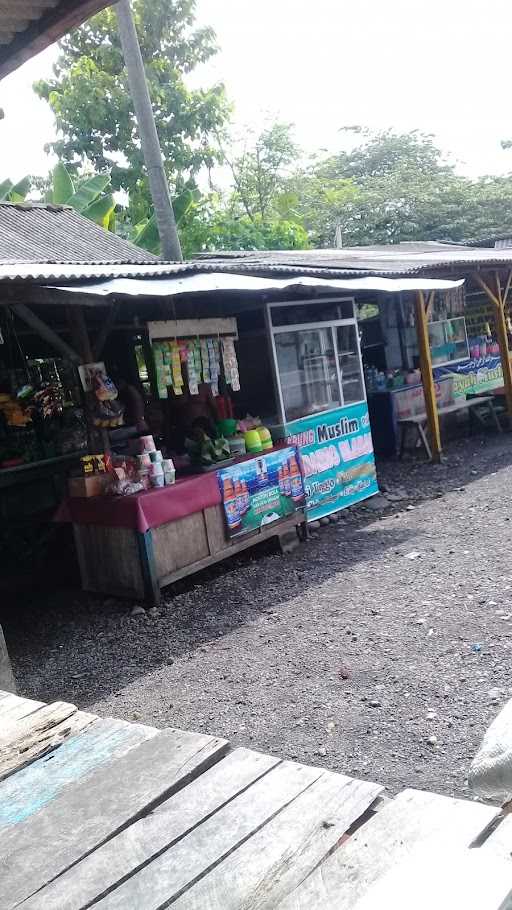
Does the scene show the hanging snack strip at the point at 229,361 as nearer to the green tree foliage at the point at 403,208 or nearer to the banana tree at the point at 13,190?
the banana tree at the point at 13,190

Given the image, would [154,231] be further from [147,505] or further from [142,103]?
[147,505]

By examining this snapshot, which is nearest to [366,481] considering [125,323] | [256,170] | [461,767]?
[125,323]

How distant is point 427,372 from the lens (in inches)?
430

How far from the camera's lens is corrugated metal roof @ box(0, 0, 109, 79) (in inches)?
82.6

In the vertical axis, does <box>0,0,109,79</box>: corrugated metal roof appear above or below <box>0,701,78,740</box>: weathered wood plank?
above

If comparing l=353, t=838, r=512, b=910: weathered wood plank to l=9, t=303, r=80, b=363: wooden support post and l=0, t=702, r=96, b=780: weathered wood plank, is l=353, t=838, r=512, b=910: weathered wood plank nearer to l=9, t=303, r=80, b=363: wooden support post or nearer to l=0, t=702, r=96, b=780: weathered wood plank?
l=0, t=702, r=96, b=780: weathered wood plank

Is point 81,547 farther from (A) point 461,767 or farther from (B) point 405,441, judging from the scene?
(B) point 405,441

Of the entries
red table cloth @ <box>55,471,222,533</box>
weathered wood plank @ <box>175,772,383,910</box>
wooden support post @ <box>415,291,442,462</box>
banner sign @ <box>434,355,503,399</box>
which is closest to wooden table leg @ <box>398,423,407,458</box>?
wooden support post @ <box>415,291,442,462</box>

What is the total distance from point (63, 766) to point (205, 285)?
479 cm

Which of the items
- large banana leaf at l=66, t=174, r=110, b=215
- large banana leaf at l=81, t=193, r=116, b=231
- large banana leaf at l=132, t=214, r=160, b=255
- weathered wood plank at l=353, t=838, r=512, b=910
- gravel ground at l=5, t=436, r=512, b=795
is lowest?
gravel ground at l=5, t=436, r=512, b=795

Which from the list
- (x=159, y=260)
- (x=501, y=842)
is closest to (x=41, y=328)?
(x=159, y=260)

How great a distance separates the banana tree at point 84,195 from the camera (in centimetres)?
1424

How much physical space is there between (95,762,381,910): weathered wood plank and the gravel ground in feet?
6.17

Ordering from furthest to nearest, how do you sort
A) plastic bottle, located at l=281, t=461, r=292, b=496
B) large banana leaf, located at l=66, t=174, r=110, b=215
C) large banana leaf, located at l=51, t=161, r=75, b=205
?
large banana leaf, located at l=51, t=161, r=75, b=205 → large banana leaf, located at l=66, t=174, r=110, b=215 → plastic bottle, located at l=281, t=461, r=292, b=496
